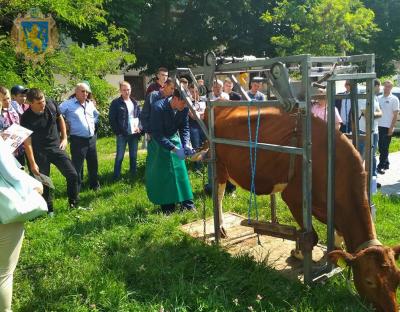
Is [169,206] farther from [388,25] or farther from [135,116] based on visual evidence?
[388,25]

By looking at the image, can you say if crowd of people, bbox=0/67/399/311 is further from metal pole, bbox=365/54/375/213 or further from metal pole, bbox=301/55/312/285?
metal pole, bbox=301/55/312/285

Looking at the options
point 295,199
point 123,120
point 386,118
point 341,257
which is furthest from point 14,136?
point 386,118

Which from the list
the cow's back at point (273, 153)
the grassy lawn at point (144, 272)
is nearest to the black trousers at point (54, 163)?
the grassy lawn at point (144, 272)

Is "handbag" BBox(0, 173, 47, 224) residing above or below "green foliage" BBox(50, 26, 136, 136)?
below

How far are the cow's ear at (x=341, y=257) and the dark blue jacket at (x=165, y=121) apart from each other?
2.85 m

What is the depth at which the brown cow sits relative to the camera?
341cm

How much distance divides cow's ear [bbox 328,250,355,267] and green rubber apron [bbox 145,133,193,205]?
290 cm

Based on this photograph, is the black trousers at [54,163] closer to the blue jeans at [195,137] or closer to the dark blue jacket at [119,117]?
the dark blue jacket at [119,117]

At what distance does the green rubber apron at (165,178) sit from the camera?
608 cm

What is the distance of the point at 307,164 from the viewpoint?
3801 mm

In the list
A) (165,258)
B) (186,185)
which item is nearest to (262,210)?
(186,185)

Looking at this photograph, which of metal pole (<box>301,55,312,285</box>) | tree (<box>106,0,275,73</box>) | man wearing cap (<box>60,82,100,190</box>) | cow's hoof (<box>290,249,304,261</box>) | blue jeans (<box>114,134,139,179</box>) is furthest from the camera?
tree (<box>106,0,275,73</box>)

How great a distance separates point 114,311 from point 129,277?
23.9 inches

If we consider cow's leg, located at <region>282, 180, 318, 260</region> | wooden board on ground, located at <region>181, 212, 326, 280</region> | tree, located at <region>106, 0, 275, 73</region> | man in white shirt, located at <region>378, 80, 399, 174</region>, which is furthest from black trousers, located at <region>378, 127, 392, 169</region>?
tree, located at <region>106, 0, 275, 73</region>
